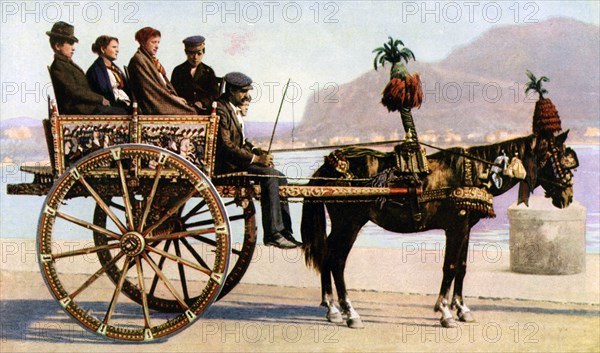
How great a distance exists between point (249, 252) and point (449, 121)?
251 centimetres

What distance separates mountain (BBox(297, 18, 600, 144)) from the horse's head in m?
0.83

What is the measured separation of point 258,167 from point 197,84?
3.32 feet

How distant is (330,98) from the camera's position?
8750 millimetres

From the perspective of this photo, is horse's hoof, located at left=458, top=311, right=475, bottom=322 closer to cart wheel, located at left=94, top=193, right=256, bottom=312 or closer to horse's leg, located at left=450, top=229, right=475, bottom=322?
horse's leg, located at left=450, top=229, right=475, bottom=322

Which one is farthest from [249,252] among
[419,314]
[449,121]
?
[449,121]

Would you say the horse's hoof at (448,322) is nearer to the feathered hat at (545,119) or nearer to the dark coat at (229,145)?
the feathered hat at (545,119)

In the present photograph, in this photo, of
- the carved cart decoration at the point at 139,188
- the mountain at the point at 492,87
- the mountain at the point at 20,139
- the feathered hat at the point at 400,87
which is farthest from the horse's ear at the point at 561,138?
the mountain at the point at 20,139

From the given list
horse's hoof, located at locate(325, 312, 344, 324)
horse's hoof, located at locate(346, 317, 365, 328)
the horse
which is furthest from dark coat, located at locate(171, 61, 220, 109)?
horse's hoof, located at locate(346, 317, 365, 328)

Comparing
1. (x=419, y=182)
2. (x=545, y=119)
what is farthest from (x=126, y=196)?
(x=545, y=119)

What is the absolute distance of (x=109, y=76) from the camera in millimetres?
7629

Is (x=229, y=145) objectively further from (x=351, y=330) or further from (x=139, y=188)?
(x=351, y=330)

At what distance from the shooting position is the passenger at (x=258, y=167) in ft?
23.9

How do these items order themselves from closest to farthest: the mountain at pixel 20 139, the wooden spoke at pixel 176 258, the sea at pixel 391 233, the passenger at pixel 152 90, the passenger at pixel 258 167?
the wooden spoke at pixel 176 258, the passenger at pixel 258 167, the passenger at pixel 152 90, the sea at pixel 391 233, the mountain at pixel 20 139

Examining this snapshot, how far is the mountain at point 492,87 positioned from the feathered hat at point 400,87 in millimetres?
695
